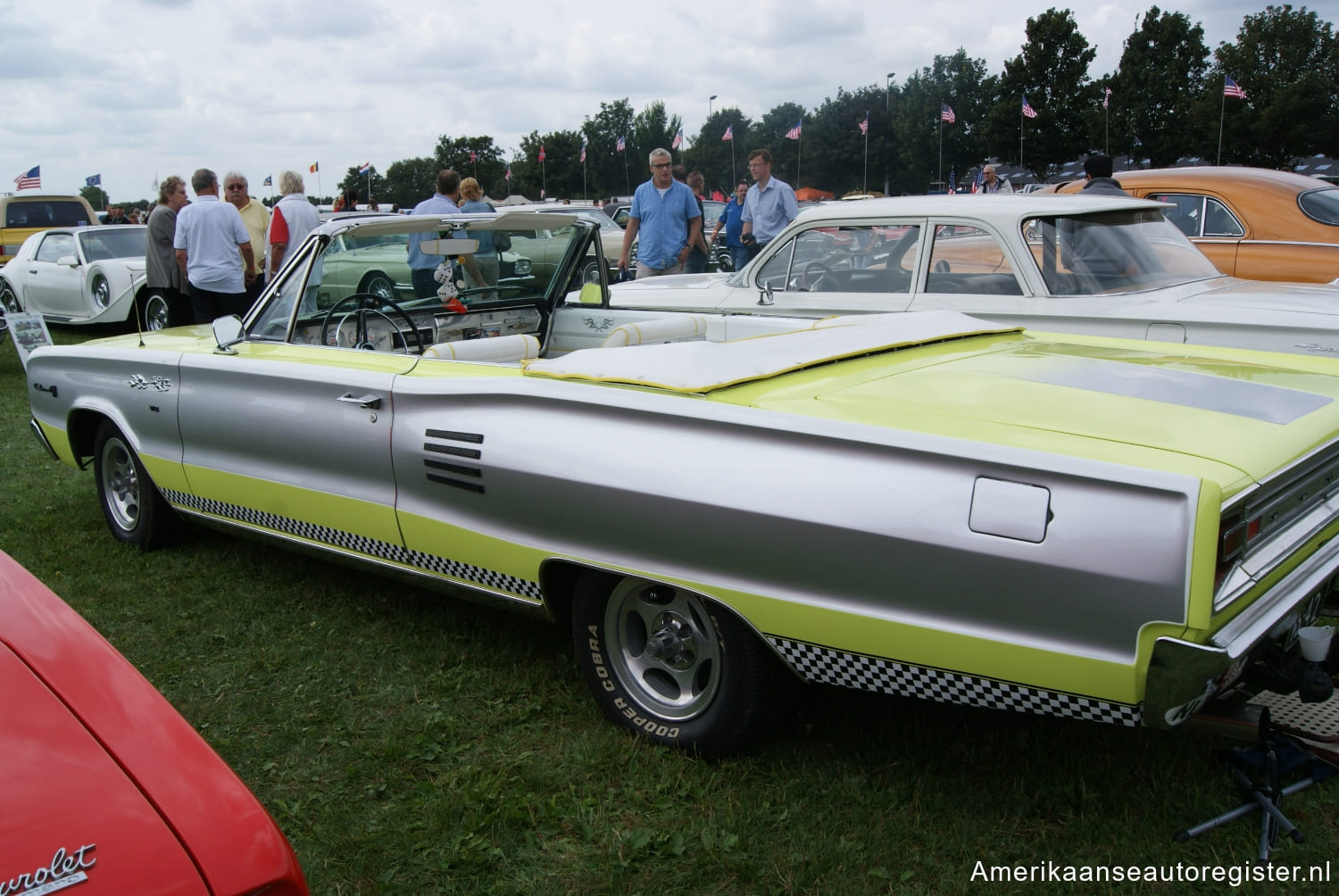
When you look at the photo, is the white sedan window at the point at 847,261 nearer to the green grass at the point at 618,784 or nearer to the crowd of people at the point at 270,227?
the crowd of people at the point at 270,227

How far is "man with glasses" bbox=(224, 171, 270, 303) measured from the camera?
8320 millimetres

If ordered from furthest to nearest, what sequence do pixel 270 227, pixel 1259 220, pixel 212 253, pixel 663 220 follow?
pixel 663 220
pixel 270 227
pixel 212 253
pixel 1259 220

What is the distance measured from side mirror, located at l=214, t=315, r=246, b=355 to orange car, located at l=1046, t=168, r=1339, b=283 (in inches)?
227

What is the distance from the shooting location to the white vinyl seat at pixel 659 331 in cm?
363

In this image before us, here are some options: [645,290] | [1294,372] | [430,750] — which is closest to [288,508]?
[430,750]

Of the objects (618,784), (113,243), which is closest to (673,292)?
(618,784)

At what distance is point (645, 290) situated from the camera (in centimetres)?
677

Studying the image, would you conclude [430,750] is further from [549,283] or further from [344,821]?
[549,283]

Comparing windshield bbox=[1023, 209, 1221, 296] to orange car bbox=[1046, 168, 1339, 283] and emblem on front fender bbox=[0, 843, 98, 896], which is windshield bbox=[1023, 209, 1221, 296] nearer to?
orange car bbox=[1046, 168, 1339, 283]

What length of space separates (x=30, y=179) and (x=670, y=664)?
2031cm

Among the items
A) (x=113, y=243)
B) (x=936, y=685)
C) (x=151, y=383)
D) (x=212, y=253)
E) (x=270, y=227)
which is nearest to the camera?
(x=936, y=685)

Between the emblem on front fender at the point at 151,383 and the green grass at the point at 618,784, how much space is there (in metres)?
0.95

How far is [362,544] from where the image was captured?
330 cm

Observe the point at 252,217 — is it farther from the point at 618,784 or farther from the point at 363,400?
the point at 618,784
